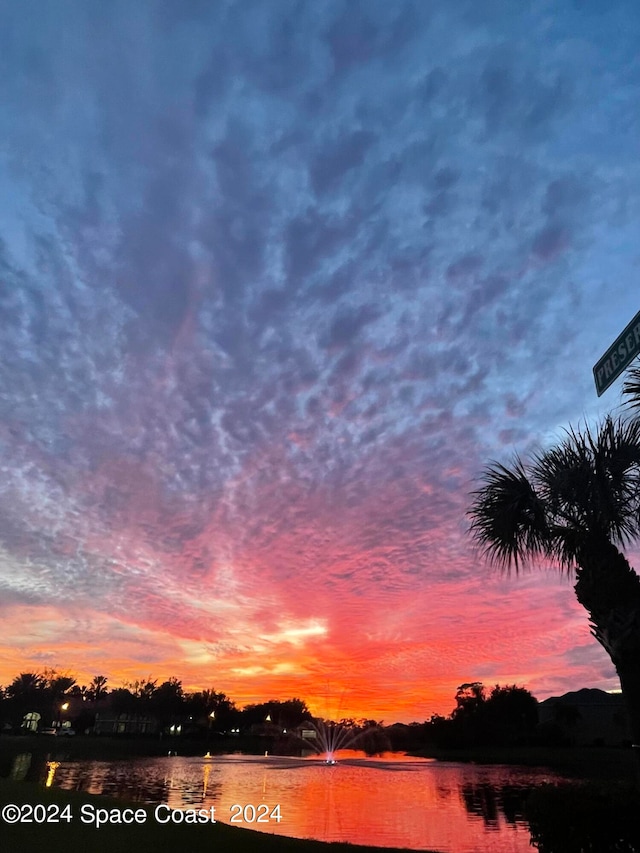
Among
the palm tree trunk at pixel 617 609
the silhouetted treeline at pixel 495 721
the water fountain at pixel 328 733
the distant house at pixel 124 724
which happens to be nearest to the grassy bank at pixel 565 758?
the silhouetted treeline at pixel 495 721

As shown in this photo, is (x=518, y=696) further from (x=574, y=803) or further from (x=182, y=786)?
(x=574, y=803)

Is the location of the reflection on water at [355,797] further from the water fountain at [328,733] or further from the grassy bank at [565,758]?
the water fountain at [328,733]

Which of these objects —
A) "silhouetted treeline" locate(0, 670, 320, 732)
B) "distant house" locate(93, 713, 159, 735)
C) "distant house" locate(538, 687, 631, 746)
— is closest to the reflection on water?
"distant house" locate(538, 687, 631, 746)

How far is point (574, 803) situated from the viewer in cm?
1176

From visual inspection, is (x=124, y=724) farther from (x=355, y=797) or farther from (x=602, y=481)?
(x=602, y=481)

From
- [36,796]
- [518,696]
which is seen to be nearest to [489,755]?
[518,696]

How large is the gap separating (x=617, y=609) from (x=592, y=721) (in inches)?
2664

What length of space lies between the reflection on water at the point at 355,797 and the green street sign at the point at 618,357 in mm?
14690

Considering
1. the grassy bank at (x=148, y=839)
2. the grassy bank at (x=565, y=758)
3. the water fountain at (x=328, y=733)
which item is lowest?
the grassy bank at (x=148, y=839)

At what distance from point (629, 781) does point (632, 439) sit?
24.1 feet

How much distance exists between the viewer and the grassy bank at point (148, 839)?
38.8 ft

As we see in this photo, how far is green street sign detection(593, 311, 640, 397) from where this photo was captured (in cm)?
543

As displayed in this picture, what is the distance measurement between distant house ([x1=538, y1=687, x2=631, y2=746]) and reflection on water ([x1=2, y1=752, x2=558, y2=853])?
30011 millimetres

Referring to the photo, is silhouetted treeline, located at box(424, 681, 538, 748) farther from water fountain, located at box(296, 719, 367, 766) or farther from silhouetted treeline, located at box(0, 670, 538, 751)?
water fountain, located at box(296, 719, 367, 766)
